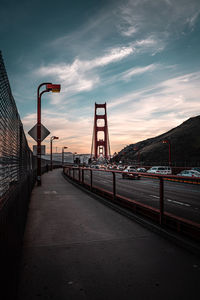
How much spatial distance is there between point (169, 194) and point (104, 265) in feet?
7.43

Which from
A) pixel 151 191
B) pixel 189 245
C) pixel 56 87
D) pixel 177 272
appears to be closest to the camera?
pixel 177 272

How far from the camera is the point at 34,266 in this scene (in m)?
3.53

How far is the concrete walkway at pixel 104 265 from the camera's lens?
2846 millimetres

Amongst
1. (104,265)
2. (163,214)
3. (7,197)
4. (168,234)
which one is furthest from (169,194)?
(7,197)

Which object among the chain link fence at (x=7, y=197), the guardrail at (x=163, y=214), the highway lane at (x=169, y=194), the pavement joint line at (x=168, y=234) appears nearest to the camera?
the chain link fence at (x=7, y=197)

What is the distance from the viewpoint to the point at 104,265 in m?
3.56

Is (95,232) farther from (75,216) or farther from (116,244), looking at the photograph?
(75,216)

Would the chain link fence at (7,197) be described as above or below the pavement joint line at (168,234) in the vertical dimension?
above

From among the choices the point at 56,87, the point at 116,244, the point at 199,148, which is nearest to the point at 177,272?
the point at 116,244

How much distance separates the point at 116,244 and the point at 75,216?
2.65 meters

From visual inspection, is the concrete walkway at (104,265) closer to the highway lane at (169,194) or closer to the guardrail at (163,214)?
the guardrail at (163,214)

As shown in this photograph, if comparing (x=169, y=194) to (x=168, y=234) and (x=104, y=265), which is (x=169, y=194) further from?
(x=104, y=265)

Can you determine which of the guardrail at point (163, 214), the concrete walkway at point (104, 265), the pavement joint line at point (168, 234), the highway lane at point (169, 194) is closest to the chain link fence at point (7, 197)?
the concrete walkway at point (104, 265)

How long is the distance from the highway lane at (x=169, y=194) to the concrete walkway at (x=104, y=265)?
0.69 meters
